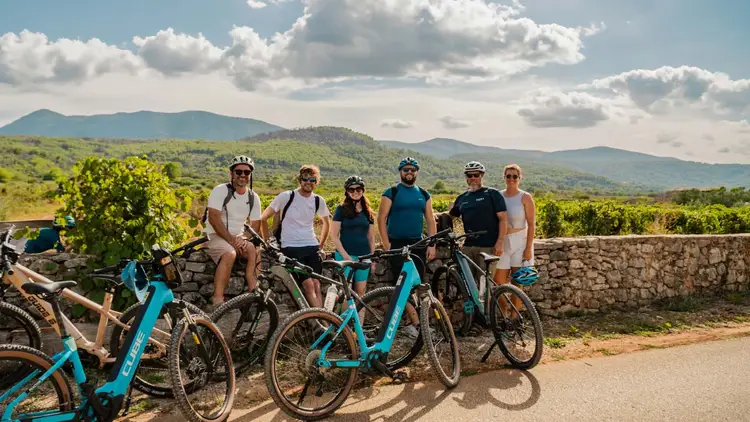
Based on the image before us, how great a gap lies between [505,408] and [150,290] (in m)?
2.96

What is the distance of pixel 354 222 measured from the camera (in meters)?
5.79

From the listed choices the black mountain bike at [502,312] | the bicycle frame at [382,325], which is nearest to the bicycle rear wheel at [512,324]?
the black mountain bike at [502,312]

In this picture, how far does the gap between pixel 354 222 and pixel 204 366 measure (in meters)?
2.21

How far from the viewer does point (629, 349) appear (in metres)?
6.26

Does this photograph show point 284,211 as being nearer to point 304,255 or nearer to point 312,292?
point 304,255

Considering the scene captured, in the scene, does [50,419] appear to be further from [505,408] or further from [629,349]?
[629,349]

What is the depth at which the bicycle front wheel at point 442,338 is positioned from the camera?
4.80m

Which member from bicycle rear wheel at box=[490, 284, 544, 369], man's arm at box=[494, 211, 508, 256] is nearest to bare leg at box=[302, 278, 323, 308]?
bicycle rear wheel at box=[490, 284, 544, 369]

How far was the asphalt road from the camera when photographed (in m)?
4.34

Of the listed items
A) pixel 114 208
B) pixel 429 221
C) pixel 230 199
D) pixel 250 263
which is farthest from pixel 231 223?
pixel 429 221

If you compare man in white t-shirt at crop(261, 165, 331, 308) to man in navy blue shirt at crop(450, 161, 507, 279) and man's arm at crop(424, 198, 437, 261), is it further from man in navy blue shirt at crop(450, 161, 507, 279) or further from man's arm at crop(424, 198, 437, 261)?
man in navy blue shirt at crop(450, 161, 507, 279)

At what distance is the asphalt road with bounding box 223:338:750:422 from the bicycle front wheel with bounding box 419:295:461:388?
0.45 feet

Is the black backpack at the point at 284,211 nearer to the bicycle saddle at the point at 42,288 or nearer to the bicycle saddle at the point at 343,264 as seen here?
the bicycle saddle at the point at 343,264

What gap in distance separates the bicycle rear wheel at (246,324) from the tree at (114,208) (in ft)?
4.83
